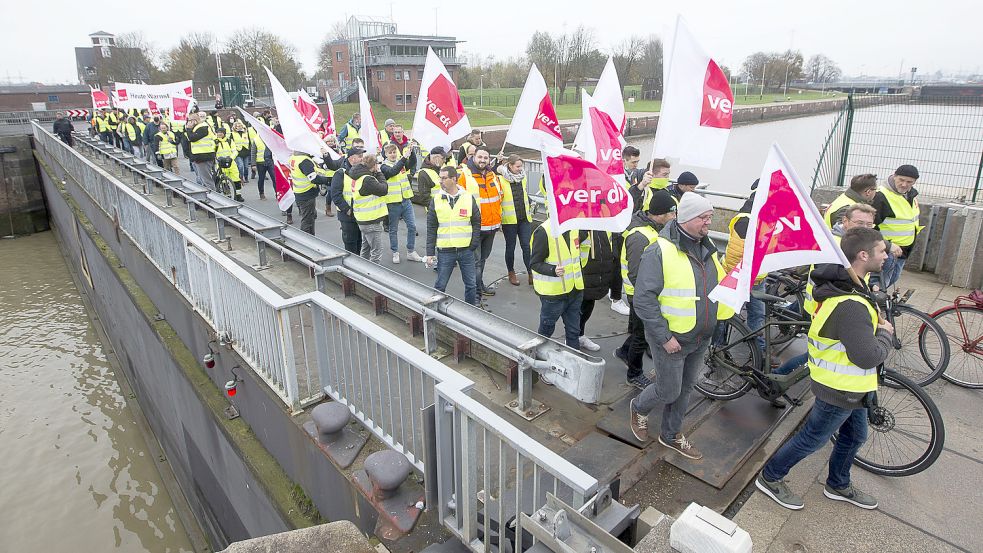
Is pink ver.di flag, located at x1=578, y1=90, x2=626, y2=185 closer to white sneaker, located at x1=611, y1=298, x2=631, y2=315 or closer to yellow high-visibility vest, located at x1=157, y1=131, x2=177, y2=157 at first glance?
white sneaker, located at x1=611, y1=298, x2=631, y2=315

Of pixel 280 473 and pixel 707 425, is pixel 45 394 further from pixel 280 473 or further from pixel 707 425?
pixel 707 425

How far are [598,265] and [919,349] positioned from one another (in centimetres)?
303

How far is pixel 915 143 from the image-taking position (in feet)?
29.0

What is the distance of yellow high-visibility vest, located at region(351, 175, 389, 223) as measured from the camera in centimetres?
798

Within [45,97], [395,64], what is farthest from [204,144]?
[45,97]

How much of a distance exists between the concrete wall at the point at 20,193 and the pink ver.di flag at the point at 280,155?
77.9ft

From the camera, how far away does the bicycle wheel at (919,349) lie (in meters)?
5.06

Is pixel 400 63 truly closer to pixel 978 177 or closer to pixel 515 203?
pixel 515 203

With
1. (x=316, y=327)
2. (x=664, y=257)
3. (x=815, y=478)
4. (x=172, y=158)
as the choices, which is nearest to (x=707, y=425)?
Answer: (x=815, y=478)

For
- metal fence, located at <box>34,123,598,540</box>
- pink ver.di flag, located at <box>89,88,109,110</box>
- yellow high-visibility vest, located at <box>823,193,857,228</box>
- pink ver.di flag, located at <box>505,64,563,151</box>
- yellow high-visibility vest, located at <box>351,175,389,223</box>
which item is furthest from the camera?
pink ver.di flag, located at <box>89,88,109,110</box>

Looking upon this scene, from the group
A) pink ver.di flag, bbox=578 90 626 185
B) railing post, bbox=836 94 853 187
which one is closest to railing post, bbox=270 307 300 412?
pink ver.di flag, bbox=578 90 626 185

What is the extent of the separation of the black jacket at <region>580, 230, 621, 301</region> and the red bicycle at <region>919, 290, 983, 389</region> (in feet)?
9.26

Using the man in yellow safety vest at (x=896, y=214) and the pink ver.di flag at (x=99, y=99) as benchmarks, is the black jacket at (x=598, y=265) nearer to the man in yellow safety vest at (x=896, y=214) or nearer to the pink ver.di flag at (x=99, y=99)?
the man in yellow safety vest at (x=896, y=214)

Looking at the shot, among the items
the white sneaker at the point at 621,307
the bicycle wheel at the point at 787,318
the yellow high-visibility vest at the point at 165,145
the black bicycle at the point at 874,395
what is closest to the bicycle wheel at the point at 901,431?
the black bicycle at the point at 874,395
